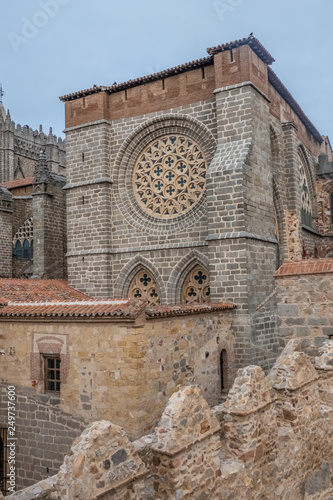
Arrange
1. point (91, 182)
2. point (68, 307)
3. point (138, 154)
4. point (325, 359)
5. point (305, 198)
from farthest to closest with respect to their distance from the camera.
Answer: point (305, 198) < point (91, 182) < point (138, 154) < point (68, 307) < point (325, 359)

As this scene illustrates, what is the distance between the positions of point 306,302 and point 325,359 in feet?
4.31

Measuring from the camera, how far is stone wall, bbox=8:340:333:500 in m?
3.96

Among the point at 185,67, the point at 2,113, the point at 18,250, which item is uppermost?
the point at 2,113

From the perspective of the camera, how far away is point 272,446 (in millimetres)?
5926

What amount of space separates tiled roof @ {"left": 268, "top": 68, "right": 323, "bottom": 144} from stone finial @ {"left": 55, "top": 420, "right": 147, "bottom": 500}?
13.7m

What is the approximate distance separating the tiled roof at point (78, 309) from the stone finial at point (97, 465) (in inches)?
171

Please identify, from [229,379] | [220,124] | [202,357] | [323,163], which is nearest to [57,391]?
[202,357]

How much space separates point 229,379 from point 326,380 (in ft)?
16.0

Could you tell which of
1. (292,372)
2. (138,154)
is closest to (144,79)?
(138,154)

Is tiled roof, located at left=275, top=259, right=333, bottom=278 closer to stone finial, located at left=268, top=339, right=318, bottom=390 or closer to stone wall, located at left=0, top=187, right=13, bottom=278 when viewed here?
stone finial, located at left=268, top=339, right=318, bottom=390

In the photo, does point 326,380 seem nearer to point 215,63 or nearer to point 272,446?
point 272,446

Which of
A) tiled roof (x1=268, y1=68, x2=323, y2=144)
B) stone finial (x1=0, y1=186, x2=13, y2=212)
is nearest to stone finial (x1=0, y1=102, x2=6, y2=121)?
stone finial (x1=0, y1=186, x2=13, y2=212)

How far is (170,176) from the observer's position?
48.8 feet

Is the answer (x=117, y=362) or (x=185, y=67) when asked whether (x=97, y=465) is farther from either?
(x=185, y=67)
